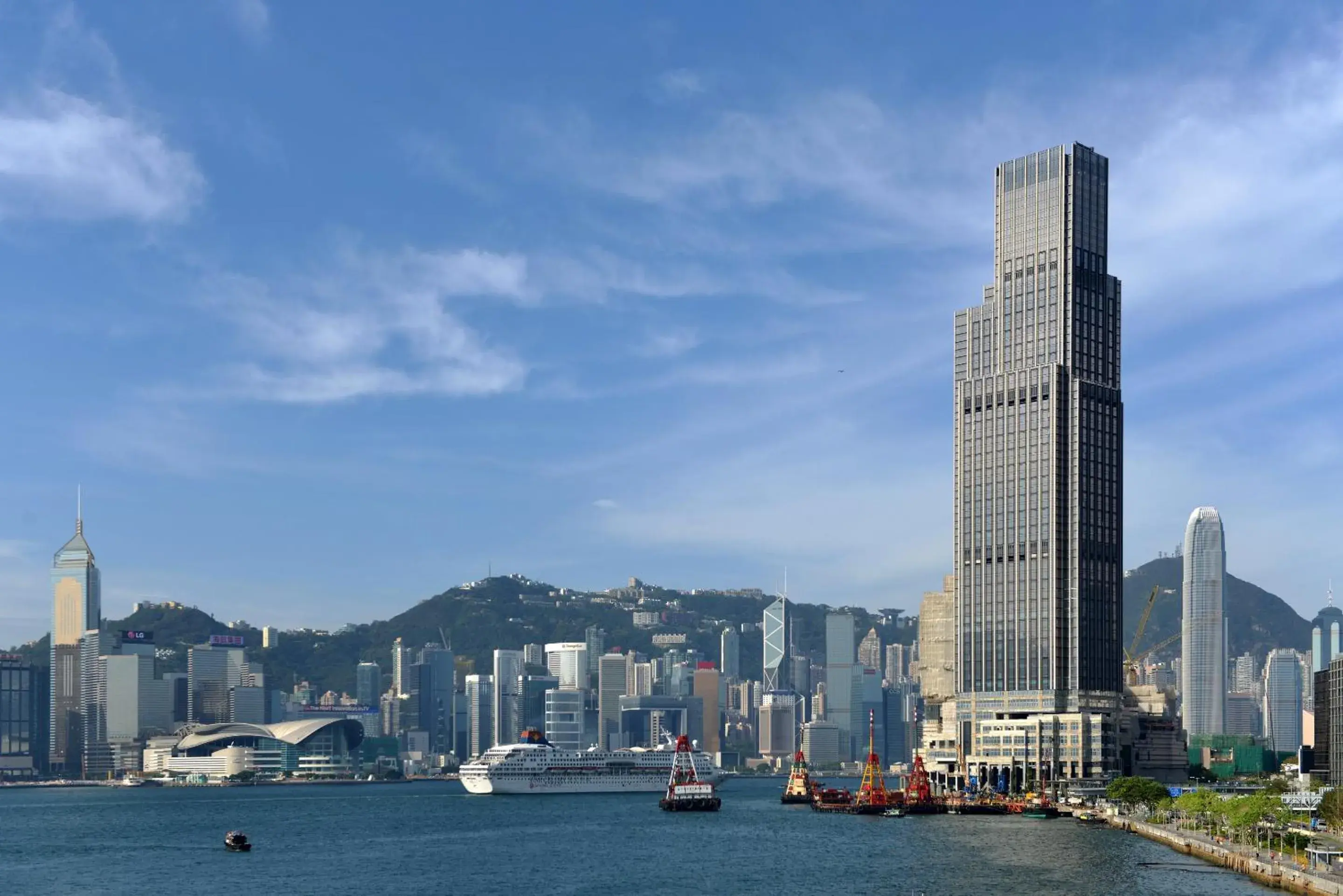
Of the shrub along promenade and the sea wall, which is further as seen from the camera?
the shrub along promenade

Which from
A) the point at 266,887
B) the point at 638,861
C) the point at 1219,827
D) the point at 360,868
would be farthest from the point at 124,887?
the point at 1219,827

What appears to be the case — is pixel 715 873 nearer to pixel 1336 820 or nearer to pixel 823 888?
pixel 823 888

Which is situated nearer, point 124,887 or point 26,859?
point 124,887

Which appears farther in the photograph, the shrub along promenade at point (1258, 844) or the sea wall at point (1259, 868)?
the shrub along promenade at point (1258, 844)

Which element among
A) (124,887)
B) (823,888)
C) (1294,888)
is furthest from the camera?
(124,887)

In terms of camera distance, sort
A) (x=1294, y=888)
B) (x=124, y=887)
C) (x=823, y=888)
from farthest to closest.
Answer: (x=124, y=887), (x=823, y=888), (x=1294, y=888)

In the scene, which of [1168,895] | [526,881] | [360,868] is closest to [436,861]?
[360,868]

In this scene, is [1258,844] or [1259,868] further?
[1258,844]

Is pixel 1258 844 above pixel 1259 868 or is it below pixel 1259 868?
below
